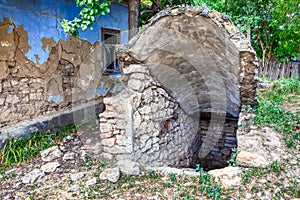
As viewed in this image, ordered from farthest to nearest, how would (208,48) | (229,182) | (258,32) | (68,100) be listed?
1. (258,32)
2. (68,100)
3. (208,48)
4. (229,182)

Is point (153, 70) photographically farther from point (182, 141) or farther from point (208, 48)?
point (182, 141)

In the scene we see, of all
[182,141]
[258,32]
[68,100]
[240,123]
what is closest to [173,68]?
[240,123]

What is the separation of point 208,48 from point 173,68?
809 mm

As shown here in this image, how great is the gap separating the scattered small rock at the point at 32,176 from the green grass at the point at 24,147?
0.51m

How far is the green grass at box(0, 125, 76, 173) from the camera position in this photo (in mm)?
3701

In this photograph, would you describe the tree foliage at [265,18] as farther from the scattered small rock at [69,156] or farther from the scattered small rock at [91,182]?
the scattered small rock at [91,182]

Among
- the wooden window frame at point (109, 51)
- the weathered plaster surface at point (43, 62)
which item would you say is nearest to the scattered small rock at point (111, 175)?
the weathered plaster surface at point (43, 62)

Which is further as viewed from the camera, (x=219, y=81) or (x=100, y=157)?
(x=219, y=81)

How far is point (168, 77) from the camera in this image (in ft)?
12.8

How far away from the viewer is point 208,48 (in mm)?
3205

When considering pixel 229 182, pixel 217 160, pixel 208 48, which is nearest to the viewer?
pixel 229 182

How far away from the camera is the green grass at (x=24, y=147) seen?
12.1 feet

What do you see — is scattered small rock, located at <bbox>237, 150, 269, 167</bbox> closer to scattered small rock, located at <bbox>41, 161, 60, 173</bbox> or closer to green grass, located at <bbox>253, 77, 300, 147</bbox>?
green grass, located at <bbox>253, 77, 300, 147</bbox>

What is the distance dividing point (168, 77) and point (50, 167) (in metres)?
2.36
